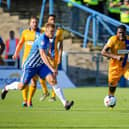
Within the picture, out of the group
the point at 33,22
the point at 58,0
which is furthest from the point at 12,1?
the point at 33,22

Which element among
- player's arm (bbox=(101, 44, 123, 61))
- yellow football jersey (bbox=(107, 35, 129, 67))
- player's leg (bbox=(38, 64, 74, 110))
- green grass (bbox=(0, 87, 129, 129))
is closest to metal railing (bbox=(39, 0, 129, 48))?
green grass (bbox=(0, 87, 129, 129))

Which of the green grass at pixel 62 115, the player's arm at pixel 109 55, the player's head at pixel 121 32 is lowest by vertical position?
the green grass at pixel 62 115

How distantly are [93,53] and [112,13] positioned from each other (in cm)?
241

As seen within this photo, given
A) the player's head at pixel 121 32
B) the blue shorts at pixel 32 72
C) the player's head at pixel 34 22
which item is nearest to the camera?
the blue shorts at pixel 32 72

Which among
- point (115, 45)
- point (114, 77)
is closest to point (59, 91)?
point (114, 77)

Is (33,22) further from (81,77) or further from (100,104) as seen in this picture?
(81,77)

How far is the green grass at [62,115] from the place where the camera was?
1240cm

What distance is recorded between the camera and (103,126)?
12211mm

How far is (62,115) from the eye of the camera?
14359 millimetres

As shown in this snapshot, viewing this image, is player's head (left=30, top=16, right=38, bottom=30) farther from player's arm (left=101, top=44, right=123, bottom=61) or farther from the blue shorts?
player's arm (left=101, top=44, right=123, bottom=61)

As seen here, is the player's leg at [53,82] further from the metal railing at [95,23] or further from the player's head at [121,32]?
the metal railing at [95,23]

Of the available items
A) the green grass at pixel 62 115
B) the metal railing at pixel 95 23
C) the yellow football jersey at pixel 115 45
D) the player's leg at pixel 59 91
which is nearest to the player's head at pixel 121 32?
the yellow football jersey at pixel 115 45

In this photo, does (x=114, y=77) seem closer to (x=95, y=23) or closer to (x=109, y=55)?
(x=109, y=55)

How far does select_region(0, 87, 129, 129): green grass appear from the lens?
12398 mm
